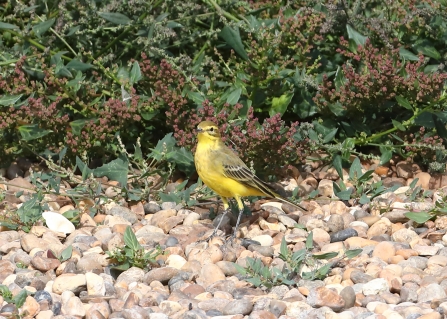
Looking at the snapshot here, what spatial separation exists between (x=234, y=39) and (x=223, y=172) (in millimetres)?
1652

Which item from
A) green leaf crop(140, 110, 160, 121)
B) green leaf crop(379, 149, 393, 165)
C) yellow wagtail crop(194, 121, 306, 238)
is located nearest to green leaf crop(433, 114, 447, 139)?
green leaf crop(379, 149, 393, 165)

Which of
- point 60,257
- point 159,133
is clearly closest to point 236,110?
point 159,133

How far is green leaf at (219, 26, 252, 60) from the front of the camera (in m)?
8.41

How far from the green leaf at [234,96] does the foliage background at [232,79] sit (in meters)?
0.02

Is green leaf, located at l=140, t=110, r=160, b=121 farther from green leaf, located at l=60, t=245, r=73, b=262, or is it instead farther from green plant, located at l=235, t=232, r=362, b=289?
green plant, located at l=235, t=232, r=362, b=289

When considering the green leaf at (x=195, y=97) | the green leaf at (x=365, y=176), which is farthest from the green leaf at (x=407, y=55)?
the green leaf at (x=195, y=97)

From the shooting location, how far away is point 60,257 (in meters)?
6.52

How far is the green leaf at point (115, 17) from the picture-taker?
838 cm

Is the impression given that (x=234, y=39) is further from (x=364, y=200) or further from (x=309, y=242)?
(x=309, y=242)

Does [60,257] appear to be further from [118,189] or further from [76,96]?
[76,96]

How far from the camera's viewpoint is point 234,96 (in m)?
8.09

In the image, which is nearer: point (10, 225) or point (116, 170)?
point (10, 225)

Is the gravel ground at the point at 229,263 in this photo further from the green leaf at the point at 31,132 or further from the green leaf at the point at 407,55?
the green leaf at the point at 407,55

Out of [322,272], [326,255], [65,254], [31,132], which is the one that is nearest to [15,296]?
[65,254]
